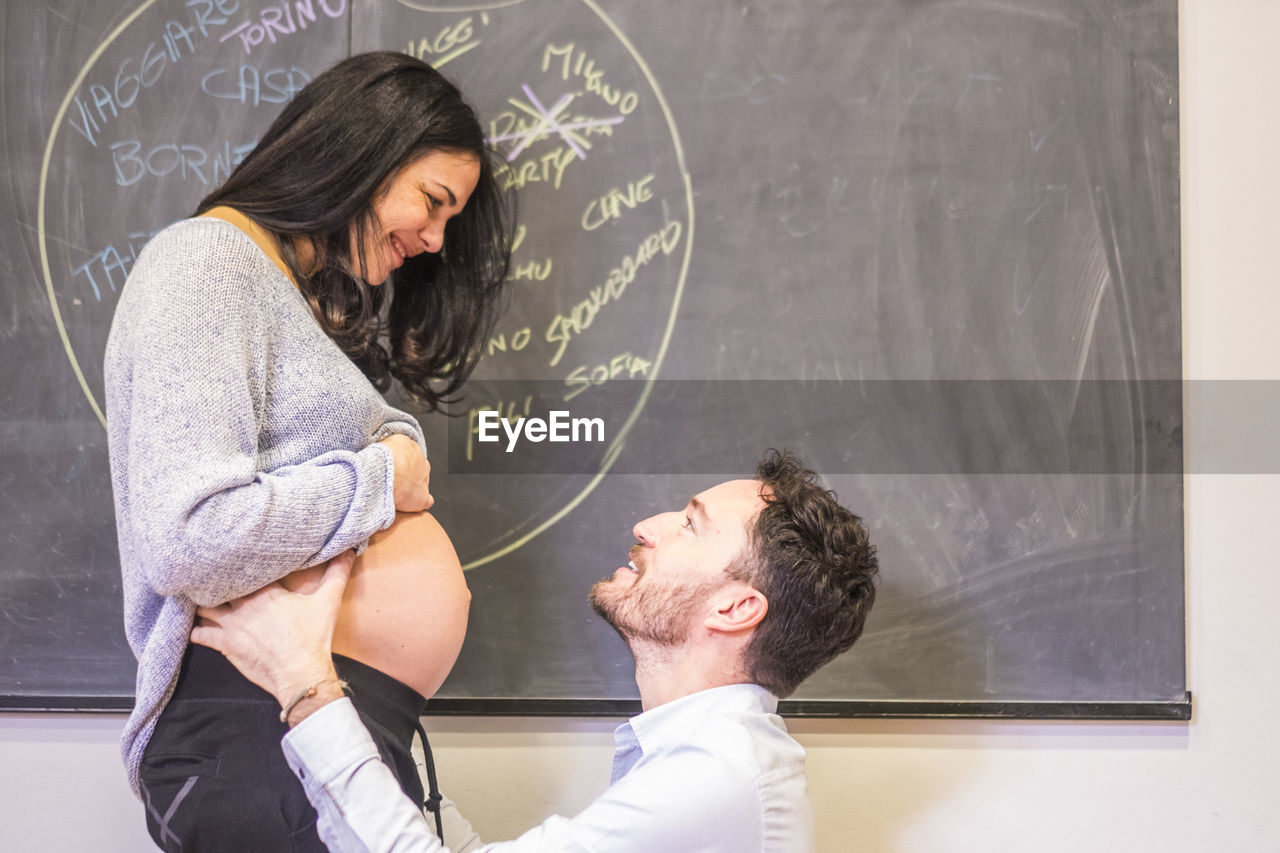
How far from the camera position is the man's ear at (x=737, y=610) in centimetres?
107

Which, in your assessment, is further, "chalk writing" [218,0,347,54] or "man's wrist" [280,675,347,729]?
"chalk writing" [218,0,347,54]

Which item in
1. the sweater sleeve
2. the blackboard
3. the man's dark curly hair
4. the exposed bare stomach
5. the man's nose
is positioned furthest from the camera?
the blackboard

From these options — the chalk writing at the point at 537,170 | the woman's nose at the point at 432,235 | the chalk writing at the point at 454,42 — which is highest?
the chalk writing at the point at 454,42

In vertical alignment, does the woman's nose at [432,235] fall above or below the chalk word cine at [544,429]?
above

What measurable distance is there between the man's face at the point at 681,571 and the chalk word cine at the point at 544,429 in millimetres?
392

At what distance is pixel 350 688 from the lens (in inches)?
37.6

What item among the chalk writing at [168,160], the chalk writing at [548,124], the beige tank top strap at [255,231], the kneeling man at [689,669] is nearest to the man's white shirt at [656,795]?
the kneeling man at [689,669]

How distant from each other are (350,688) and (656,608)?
35 cm

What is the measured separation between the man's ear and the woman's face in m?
0.56

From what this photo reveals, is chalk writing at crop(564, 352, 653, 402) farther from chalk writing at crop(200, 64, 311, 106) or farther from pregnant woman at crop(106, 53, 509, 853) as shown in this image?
chalk writing at crop(200, 64, 311, 106)

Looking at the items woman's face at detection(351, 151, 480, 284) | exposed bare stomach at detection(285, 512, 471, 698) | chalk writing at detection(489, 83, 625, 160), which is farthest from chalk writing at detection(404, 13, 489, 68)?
exposed bare stomach at detection(285, 512, 471, 698)

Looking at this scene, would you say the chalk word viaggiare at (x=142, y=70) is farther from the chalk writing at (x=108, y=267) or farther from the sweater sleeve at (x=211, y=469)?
the sweater sleeve at (x=211, y=469)

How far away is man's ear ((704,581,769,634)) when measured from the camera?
3.52ft

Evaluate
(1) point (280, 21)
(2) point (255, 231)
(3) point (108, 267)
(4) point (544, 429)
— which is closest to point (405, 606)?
(2) point (255, 231)
